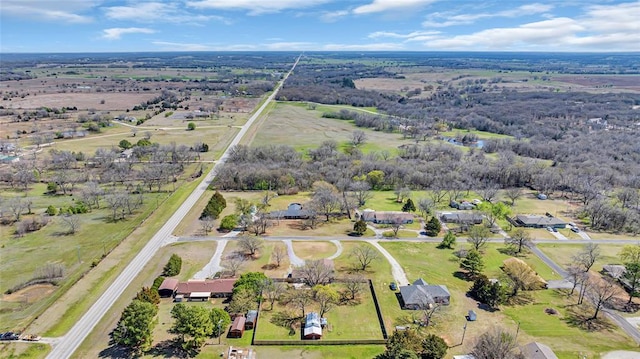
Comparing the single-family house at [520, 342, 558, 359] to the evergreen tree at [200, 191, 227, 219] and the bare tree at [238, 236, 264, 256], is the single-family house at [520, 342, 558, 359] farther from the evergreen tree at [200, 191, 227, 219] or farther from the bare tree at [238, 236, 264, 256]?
the evergreen tree at [200, 191, 227, 219]

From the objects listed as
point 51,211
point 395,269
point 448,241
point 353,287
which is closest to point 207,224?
point 51,211

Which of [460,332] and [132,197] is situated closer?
[460,332]

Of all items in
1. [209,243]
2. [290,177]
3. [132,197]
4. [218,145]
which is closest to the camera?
[209,243]

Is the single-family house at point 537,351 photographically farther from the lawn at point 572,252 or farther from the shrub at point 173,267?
the shrub at point 173,267

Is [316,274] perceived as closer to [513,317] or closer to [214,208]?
[513,317]

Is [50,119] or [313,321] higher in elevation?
[50,119]

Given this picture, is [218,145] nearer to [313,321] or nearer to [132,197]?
[132,197]

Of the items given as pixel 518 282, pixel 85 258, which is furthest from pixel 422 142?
pixel 85 258
